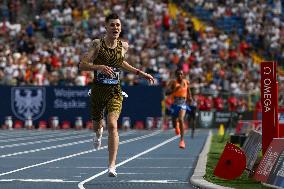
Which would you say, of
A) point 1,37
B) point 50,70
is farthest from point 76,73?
point 1,37

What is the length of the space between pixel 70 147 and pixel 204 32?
2272 cm

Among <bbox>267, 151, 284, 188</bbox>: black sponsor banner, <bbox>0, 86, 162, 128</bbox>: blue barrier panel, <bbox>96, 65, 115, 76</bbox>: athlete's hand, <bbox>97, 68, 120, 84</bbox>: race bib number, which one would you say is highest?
<bbox>96, 65, 115, 76</bbox>: athlete's hand

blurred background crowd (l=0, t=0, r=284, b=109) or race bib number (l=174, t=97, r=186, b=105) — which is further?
blurred background crowd (l=0, t=0, r=284, b=109)

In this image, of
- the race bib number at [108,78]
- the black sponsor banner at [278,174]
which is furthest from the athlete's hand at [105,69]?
the black sponsor banner at [278,174]

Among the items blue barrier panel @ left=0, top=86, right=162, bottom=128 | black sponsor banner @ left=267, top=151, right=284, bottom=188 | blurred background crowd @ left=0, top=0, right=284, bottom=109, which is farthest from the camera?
blurred background crowd @ left=0, top=0, right=284, bottom=109

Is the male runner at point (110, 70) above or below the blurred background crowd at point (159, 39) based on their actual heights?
below

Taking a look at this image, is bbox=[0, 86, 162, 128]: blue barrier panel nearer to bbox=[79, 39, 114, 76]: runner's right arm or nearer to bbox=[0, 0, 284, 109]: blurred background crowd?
bbox=[0, 0, 284, 109]: blurred background crowd

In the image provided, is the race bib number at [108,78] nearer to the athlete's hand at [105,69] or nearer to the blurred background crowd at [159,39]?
the athlete's hand at [105,69]

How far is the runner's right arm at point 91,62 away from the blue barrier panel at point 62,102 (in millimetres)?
26736

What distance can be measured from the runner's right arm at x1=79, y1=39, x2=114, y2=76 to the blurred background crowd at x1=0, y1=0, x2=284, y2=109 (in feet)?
87.8

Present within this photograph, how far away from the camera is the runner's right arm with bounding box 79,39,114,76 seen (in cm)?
1312

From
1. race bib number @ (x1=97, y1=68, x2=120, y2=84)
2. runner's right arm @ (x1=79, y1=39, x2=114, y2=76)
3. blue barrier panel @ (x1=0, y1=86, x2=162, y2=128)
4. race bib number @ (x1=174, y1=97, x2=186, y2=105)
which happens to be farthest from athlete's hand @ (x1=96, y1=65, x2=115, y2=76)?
blue barrier panel @ (x1=0, y1=86, x2=162, y2=128)

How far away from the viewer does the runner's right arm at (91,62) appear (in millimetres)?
13125

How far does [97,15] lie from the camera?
44.7 m
